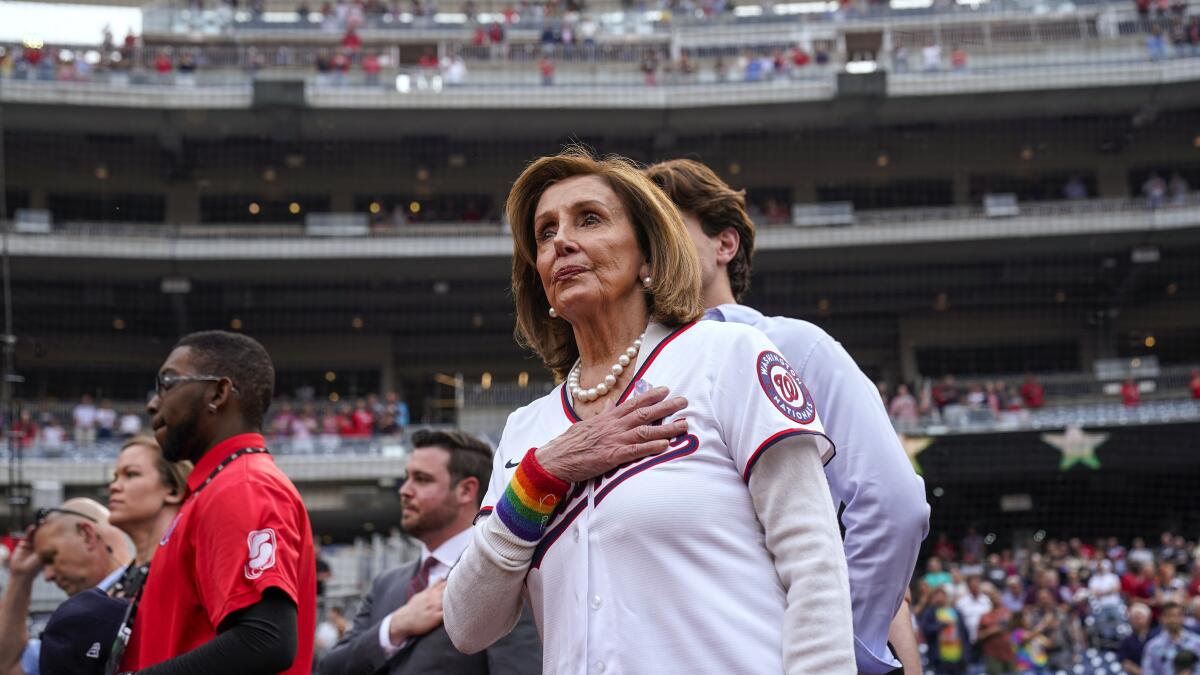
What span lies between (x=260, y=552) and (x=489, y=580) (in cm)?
82

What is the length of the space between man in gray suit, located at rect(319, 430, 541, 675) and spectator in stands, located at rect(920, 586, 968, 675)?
10.4 m

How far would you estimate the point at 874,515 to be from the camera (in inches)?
114

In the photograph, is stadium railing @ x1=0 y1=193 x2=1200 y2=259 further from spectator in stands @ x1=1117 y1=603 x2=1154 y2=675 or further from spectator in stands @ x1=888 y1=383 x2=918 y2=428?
spectator in stands @ x1=1117 y1=603 x2=1154 y2=675

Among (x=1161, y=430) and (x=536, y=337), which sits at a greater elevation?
(x=536, y=337)

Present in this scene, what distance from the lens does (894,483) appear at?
9.57ft

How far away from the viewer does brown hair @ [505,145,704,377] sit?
8.78ft

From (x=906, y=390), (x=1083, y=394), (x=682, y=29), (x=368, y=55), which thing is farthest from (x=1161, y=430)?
(x=368, y=55)

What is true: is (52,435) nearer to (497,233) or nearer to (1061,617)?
(497,233)

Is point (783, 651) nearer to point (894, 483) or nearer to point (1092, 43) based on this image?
point (894, 483)

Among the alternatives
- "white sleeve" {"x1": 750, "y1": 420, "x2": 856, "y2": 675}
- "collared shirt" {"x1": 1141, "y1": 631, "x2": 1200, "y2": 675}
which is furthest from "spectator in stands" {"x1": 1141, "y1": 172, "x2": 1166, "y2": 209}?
"white sleeve" {"x1": 750, "y1": 420, "x2": 856, "y2": 675}

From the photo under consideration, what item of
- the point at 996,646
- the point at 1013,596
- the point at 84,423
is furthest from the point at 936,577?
the point at 84,423

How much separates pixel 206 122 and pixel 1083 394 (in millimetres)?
20580

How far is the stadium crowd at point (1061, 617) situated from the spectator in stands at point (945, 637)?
0.01 meters

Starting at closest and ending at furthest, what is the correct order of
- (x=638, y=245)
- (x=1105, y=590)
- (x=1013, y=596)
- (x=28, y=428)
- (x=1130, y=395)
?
(x=638, y=245) → (x=1013, y=596) → (x=1105, y=590) → (x=1130, y=395) → (x=28, y=428)
